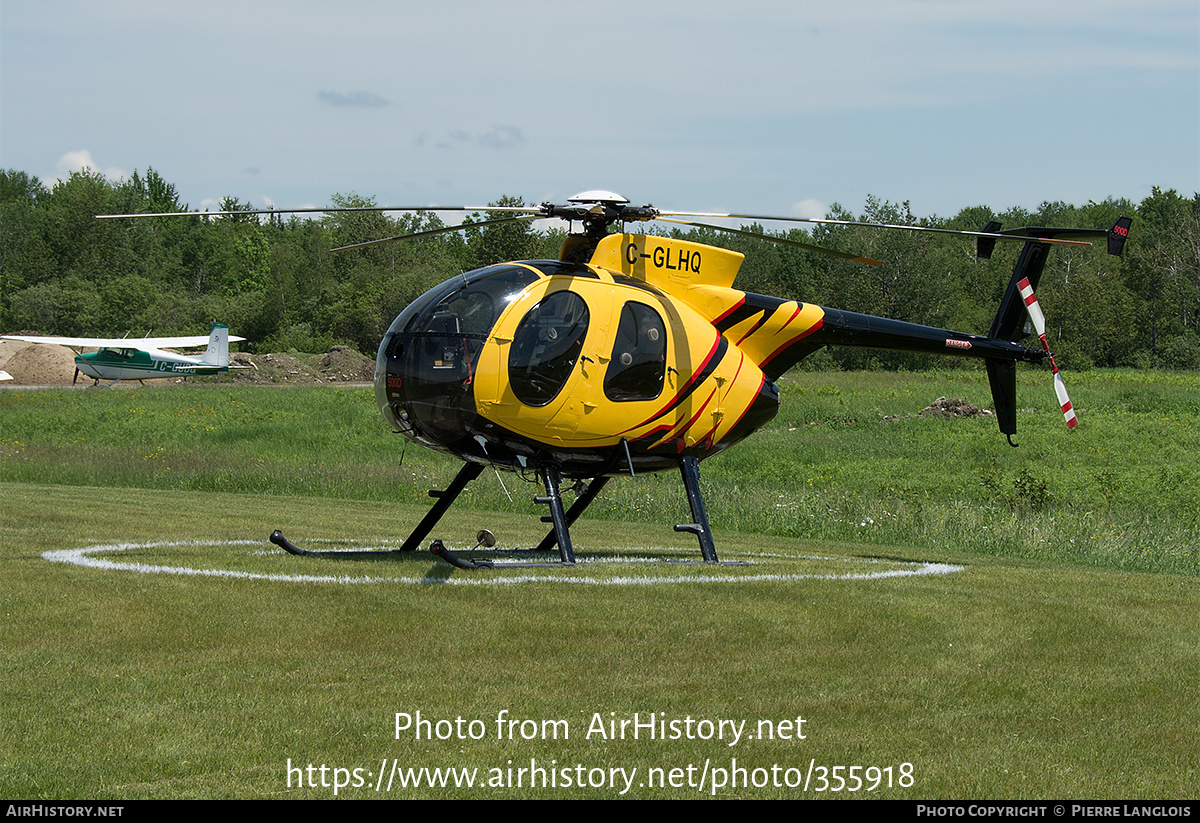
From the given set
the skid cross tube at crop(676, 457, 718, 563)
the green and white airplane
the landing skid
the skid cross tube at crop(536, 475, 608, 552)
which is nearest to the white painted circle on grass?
the landing skid

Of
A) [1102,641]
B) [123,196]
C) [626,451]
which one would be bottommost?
[1102,641]

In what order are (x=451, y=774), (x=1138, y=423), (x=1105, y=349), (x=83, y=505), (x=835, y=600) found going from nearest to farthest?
(x=451, y=774) < (x=835, y=600) < (x=83, y=505) < (x=1138, y=423) < (x=1105, y=349)

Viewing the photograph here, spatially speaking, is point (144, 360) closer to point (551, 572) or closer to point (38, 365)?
point (38, 365)

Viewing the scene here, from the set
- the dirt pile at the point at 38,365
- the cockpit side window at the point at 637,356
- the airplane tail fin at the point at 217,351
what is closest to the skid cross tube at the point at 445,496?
the cockpit side window at the point at 637,356

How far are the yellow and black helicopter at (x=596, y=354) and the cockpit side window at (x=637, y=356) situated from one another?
13mm

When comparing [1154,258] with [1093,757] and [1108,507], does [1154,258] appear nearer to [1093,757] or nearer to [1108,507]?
[1108,507]

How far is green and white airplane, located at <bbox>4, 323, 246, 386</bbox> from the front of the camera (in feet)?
185

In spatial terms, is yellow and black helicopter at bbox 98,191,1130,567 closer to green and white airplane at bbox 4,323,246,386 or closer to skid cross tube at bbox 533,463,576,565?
skid cross tube at bbox 533,463,576,565

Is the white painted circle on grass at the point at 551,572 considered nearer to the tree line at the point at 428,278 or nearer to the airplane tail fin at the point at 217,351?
the airplane tail fin at the point at 217,351

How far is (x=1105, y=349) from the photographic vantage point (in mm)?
81062

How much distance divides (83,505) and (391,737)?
13204 millimetres

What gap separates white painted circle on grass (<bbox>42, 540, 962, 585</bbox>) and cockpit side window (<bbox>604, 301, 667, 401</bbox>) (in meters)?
1.79

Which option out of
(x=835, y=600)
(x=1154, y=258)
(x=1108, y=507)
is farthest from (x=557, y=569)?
(x=1154, y=258)

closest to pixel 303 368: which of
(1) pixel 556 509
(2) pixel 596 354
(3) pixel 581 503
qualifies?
(3) pixel 581 503
